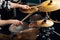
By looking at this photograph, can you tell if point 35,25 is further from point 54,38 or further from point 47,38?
point 54,38

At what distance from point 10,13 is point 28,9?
66 centimetres

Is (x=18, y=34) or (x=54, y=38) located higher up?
(x=18, y=34)

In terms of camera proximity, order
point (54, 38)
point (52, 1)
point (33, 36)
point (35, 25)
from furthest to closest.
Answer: point (54, 38) < point (35, 25) < point (52, 1) < point (33, 36)

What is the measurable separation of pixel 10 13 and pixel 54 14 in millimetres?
572

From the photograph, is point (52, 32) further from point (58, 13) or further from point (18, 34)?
point (18, 34)

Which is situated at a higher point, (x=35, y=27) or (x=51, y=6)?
(x=51, y=6)

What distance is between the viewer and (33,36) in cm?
145

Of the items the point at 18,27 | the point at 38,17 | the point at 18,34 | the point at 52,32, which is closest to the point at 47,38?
the point at 52,32

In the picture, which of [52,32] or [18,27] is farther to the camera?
[52,32]

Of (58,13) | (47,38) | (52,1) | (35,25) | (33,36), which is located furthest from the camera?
(58,13)

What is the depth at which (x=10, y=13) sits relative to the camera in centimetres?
229

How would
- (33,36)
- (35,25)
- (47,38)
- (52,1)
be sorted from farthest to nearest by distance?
(47,38) < (35,25) < (52,1) < (33,36)

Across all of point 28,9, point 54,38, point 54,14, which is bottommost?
point 54,38

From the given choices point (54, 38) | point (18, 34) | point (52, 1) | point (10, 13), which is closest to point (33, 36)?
point (18, 34)
